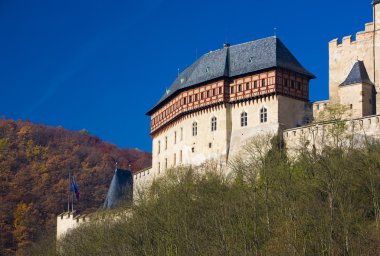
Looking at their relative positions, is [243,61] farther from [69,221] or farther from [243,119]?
[69,221]

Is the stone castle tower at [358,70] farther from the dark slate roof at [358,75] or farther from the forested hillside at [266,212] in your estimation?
the forested hillside at [266,212]

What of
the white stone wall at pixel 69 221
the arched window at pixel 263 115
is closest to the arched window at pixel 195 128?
the arched window at pixel 263 115

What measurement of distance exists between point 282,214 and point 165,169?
24418 millimetres

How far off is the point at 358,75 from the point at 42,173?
49818 mm

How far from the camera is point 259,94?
5394cm

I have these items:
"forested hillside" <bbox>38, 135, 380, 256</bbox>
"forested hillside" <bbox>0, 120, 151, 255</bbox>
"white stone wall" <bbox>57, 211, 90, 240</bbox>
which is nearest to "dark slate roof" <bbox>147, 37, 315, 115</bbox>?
"forested hillside" <bbox>38, 135, 380, 256</bbox>

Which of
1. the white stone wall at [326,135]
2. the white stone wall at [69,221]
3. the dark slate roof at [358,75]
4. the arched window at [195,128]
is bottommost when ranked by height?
the white stone wall at [69,221]

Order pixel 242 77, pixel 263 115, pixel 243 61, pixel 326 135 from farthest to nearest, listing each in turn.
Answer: pixel 243 61, pixel 242 77, pixel 263 115, pixel 326 135

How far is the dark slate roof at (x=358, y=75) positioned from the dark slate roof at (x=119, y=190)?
19.6 m

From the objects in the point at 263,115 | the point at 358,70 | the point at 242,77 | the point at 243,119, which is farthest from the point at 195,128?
the point at 358,70

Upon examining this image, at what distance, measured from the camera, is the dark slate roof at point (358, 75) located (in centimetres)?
5166

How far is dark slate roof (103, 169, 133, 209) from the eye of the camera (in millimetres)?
65256

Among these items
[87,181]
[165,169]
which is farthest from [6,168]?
[165,169]

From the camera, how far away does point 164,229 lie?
4197cm
